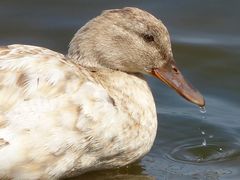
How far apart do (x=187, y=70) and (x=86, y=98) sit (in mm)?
2980

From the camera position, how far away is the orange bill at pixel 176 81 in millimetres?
7484

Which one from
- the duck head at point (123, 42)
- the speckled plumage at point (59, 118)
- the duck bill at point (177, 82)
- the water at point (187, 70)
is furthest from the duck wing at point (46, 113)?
the duck bill at point (177, 82)

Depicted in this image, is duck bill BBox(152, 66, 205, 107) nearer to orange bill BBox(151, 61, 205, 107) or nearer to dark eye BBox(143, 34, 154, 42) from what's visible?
orange bill BBox(151, 61, 205, 107)

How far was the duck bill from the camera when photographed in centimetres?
748

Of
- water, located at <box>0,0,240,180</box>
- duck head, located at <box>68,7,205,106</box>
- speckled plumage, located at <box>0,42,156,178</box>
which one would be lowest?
water, located at <box>0,0,240,180</box>

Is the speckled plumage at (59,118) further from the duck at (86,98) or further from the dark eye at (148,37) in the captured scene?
the dark eye at (148,37)

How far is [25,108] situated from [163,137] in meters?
1.92

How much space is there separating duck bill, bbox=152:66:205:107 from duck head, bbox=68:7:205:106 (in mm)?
74

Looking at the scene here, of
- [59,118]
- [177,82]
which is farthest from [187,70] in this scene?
[59,118]

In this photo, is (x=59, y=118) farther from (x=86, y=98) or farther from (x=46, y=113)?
(x=86, y=98)

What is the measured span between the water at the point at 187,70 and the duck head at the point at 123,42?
0.85 metres

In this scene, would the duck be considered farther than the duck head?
No

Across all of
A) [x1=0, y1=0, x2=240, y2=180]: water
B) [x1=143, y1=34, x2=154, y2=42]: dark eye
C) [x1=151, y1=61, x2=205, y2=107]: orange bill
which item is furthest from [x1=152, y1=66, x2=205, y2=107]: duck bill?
[x1=0, y1=0, x2=240, y2=180]: water

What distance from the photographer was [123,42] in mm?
7355
